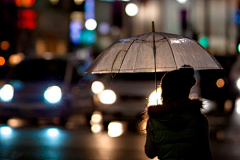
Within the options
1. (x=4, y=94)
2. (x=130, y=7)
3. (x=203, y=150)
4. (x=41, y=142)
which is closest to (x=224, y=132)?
(x=41, y=142)

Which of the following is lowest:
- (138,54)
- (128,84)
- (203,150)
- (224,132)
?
(224,132)

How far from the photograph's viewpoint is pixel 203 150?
332 centimetres

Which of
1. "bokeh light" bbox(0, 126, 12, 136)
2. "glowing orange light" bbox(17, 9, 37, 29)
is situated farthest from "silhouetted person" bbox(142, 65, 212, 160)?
"glowing orange light" bbox(17, 9, 37, 29)

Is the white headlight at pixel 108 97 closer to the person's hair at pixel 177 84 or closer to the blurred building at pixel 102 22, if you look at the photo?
the person's hair at pixel 177 84

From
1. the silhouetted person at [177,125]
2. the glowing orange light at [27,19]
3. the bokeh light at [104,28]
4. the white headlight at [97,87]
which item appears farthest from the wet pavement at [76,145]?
the bokeh light at [104,28]

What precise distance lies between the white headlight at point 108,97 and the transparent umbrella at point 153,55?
865 centimetres

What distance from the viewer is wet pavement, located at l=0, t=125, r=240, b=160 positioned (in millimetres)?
8500

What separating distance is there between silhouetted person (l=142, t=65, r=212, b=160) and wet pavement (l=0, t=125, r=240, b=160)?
5040mm

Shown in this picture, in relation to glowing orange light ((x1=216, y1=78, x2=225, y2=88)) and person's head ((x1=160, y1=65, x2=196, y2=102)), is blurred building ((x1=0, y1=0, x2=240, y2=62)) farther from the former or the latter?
person's head ((x1=160, y1=65, x2=196, y2=102))

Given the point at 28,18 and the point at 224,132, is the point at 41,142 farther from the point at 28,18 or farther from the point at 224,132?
the point at 28,18

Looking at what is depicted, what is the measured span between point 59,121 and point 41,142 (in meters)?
3.13

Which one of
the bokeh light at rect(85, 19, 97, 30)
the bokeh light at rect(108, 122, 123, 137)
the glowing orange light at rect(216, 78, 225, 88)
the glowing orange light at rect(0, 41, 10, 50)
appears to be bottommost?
the glowing orange light at rect(216, 78, 225, 88)

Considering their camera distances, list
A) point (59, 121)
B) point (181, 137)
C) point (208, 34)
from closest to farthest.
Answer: point (181, 137) < point (59, 121) < point (208, 34)

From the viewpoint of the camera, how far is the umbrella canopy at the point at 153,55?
464cm
